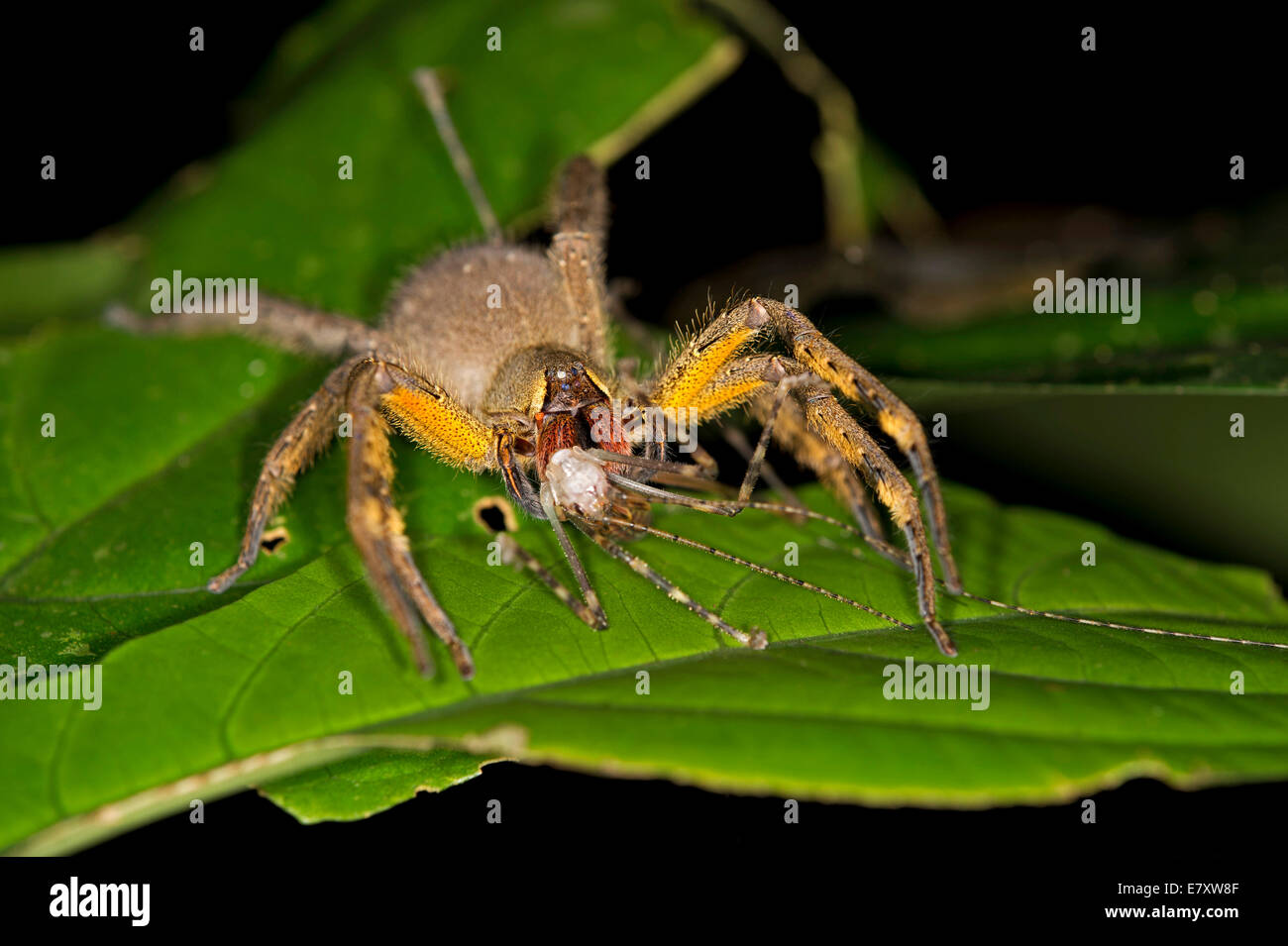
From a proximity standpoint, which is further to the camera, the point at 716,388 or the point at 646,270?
the point at 646,270

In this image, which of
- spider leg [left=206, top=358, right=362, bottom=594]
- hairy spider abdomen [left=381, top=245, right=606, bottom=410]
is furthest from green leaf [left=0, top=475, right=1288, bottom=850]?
hairy spider abdomen [left=381, top=245, right=606, bottom=410]

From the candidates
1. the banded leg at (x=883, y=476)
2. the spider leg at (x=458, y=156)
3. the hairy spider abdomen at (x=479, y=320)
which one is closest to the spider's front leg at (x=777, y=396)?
the banded leg at (x=883, y=476)

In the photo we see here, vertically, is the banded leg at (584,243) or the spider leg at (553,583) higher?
the banded leg at (584,243)

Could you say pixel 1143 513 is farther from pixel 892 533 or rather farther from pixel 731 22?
pixel 731 22

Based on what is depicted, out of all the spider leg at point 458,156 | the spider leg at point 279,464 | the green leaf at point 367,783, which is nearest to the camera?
the green leaf at point 367,783

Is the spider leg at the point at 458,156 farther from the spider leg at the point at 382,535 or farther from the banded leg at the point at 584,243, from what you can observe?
the spider leg at the point at 382,535
